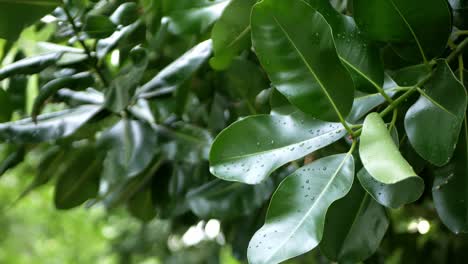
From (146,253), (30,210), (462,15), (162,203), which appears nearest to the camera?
(462,15)

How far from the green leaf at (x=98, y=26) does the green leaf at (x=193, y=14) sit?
0.26ft

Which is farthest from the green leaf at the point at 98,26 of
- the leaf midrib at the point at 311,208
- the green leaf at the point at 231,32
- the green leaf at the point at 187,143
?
the leaf midrib at the point at 311,208

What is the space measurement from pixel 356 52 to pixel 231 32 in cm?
16

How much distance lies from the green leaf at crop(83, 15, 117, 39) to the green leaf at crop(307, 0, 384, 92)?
276 mm

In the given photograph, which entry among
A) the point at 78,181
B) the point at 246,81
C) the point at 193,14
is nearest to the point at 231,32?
the point at 193,14

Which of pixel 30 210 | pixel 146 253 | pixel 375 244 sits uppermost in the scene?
pixel 375 244

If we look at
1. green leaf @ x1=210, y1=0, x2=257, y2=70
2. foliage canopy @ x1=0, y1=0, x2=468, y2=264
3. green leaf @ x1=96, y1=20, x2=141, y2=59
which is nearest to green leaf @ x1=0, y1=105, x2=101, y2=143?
foliage canopy @ x1=0, y1=0, x2=468, y2=264

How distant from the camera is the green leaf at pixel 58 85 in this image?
78 cm

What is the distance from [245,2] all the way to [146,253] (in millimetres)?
1425

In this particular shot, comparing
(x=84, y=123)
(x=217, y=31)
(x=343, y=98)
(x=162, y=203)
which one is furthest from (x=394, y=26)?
(x=162, y=203)

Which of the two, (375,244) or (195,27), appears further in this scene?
(195,27)

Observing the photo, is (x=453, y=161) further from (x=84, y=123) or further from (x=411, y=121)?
(x=84, y=123)

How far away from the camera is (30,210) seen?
3176mm

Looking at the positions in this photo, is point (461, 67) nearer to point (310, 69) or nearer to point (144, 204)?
point (310, 69)
